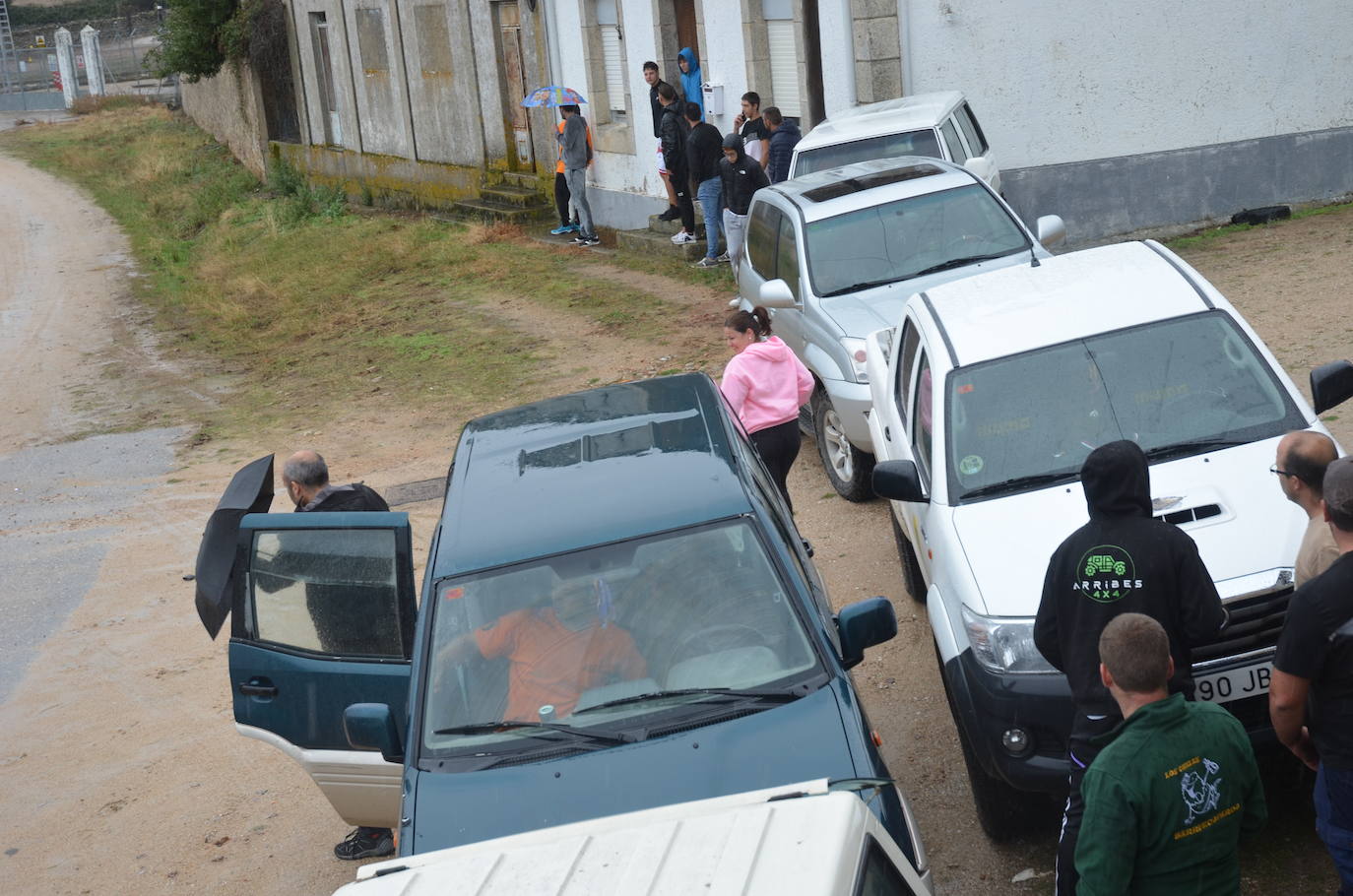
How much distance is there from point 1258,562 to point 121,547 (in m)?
9.17

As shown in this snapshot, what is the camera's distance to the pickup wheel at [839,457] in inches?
359

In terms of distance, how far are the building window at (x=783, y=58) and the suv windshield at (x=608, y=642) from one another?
43.4 feet

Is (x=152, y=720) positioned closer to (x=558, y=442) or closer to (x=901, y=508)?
(x=558, y=442)

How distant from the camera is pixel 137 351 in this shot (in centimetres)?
1917

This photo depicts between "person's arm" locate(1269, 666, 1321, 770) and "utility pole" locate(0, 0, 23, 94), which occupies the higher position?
"utility pole" locate(0, 0, 23, 94)

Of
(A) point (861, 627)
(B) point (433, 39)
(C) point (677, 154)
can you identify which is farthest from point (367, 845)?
(B) point (433, 39)

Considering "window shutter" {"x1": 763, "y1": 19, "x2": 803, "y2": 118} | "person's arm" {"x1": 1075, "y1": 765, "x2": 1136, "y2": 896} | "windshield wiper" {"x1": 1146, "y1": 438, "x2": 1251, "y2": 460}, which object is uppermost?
"window shutter" {"x1": 763, "y1": 19, "x2": 803, "y2": 118}

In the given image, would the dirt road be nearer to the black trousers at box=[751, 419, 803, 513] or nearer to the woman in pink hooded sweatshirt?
the black trousers at box=[751, 419, 803, 513]

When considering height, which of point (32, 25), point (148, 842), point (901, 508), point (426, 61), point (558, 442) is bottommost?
point (148, 842)

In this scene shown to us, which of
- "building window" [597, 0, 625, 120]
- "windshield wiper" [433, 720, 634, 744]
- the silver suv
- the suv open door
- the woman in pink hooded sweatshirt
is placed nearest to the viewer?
"windshield wiper" [433, 720, 634, 744]

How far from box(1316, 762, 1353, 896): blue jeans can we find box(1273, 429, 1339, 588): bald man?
0.61 metres

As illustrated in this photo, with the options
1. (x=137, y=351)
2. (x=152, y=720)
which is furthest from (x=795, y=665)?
(x=137, y=351)

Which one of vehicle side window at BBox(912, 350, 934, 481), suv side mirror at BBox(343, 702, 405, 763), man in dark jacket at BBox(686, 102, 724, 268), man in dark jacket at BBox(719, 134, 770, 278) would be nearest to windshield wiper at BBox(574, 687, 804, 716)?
suv side mirror at BBox(343, 702, 405, 763)

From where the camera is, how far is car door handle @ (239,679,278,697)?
5531 millimetres
